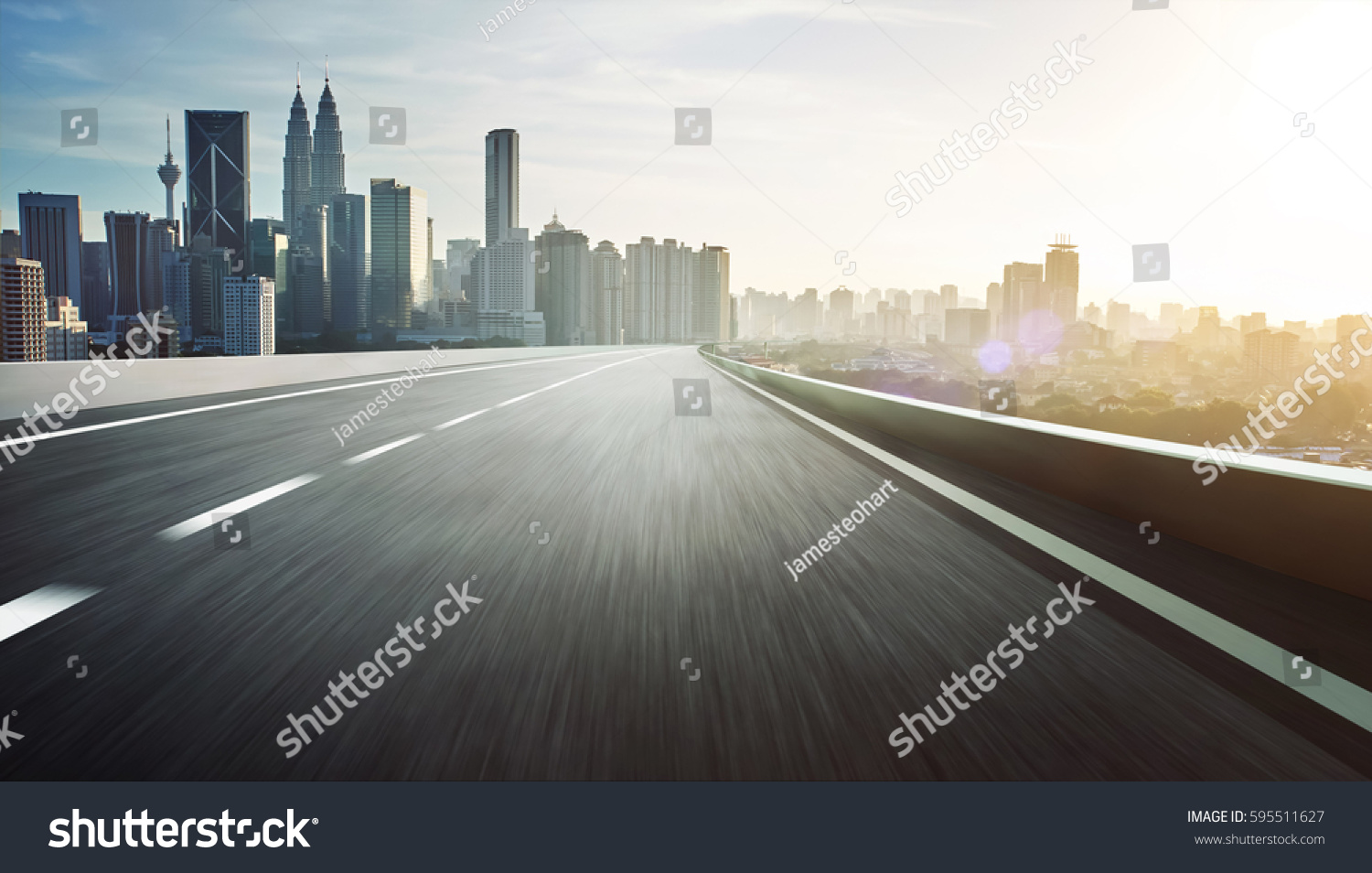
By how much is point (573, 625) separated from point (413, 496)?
3.95 metres

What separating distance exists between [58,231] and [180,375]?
9535 centimetres

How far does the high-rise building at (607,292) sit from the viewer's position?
122m

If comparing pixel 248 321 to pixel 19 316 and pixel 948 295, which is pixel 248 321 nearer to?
pixel 19 316

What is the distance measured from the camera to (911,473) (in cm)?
920

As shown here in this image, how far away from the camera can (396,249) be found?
259 feet

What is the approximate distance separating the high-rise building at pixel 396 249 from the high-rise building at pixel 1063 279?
5405cm

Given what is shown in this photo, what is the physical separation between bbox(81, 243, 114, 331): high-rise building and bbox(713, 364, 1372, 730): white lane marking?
3068 inches

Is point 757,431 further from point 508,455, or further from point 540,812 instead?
point 540,812

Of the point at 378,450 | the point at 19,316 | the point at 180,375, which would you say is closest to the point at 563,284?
the point at 19,316

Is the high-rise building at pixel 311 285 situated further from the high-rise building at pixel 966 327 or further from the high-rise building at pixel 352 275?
the high-rise building at pixel 966 327

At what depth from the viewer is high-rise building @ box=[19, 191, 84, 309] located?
88.4 metres

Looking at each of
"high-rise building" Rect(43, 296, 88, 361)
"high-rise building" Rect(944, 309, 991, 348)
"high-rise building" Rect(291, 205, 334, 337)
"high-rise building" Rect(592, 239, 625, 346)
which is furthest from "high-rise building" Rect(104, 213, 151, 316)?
"high-rise building" Rect(944, 309, 991, 348)

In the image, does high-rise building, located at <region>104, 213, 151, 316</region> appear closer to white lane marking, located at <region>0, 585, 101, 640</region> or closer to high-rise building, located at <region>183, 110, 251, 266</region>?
high-rise building, located at <region>183, 110, 251, 266</region>

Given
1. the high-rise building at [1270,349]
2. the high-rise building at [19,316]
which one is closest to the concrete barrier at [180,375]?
the high-rise building at [19,316]
